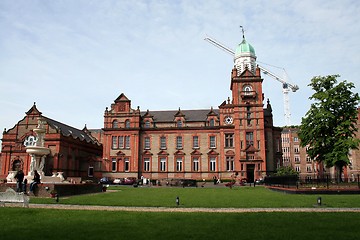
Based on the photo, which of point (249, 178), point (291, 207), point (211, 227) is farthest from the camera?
point (249, 178)

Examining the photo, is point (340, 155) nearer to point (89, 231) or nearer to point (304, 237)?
point (304, 237)

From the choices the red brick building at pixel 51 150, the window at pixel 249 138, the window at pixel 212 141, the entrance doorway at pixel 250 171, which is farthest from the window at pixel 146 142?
the entrance doorway at pixel 250 171

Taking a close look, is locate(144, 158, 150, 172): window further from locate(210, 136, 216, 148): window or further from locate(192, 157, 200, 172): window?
locate(210, 136, 216, 148): window

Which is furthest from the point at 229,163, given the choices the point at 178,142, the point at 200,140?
the point at 178,142

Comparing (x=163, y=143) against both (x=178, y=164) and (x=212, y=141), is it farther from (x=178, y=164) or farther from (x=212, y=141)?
(x=212, y=141)

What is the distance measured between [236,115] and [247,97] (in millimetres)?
4001

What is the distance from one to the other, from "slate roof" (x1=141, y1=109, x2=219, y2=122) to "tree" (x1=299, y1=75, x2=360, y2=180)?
27.0 meters

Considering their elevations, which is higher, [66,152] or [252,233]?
[66,152]

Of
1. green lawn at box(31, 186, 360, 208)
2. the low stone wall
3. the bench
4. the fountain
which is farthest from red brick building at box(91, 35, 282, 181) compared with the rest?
the bench

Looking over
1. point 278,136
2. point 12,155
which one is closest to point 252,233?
point 278,136

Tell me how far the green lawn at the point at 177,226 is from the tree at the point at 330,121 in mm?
27128

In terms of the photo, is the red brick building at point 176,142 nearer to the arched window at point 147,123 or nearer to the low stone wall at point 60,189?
the arched window at point 147,123

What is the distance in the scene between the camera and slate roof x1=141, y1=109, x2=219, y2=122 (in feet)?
219

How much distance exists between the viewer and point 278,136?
64.2 meters
